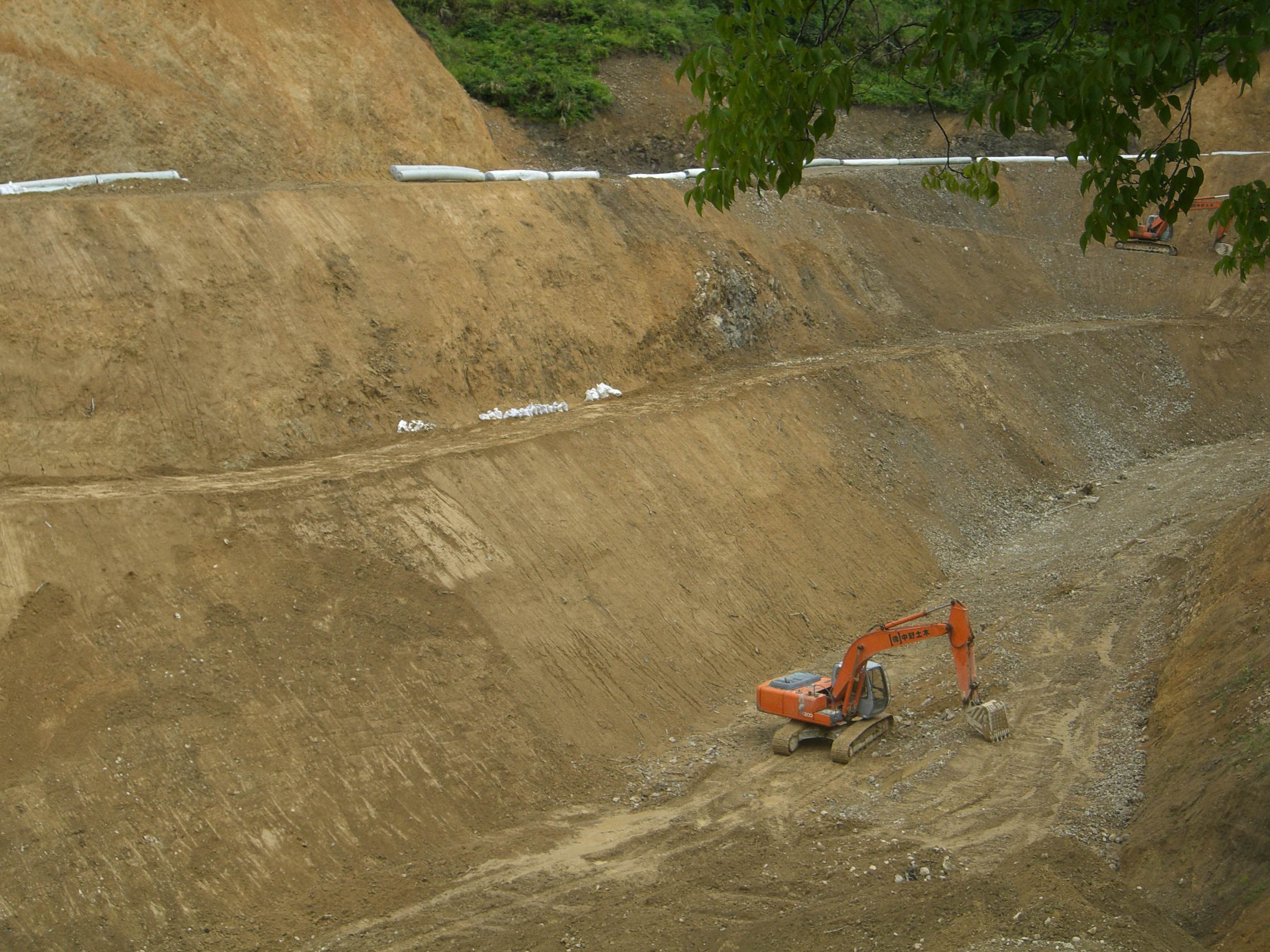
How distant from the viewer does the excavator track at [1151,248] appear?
32.4 meters

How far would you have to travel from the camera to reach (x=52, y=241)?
18047mm

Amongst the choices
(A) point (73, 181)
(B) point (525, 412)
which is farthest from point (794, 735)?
(A) point (73, 181)

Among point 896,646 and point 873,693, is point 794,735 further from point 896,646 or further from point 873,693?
point 896,646

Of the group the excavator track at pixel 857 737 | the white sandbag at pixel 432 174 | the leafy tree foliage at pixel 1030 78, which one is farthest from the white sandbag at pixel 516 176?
the leafy tree foliage at pixel 1030 78

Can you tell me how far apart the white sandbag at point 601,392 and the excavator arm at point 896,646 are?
878cm

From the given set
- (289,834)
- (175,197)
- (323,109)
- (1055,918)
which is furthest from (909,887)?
(323,109)

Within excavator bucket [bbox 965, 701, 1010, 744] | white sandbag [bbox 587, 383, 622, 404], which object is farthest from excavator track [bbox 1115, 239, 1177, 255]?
excavator bucket [bbox 965, 701, 1010, 744]

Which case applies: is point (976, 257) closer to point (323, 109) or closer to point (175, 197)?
point (323, 109)

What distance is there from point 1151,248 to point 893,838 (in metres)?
27.7

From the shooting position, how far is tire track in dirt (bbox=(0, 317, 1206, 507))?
15.7 metres

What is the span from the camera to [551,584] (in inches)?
668

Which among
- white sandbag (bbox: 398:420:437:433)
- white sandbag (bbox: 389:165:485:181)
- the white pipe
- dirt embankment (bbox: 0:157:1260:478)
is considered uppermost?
white sandbag (bbox: 389:165:485:181)

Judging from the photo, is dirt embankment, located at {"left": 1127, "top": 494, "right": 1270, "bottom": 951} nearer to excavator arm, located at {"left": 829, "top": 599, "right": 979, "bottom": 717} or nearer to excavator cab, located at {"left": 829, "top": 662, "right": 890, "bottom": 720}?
excavator arm, located at {"left": 829, "top": 599, "right": 979, "bottom": 717}

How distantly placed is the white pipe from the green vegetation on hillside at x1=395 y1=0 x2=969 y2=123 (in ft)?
46.9
